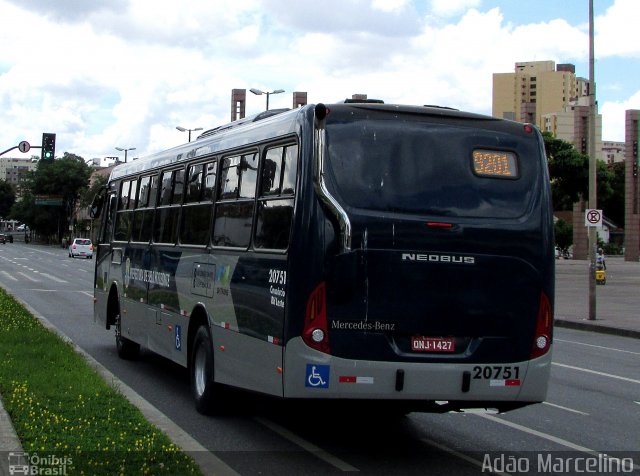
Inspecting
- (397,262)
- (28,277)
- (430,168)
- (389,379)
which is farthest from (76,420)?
(28,277)

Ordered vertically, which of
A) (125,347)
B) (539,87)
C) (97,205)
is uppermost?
(539,87)

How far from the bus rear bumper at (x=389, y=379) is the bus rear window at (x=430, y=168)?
1264 mm

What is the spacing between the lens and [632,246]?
93.1 m

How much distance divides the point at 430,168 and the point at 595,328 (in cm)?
1673

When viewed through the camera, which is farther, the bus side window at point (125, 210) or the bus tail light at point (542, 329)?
the bus side window at point (125, 210)

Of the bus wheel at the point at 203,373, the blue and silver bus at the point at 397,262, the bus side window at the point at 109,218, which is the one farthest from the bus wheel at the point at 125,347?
the blue and silver bus at the point at 397,262

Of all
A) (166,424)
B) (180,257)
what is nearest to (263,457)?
(166,424)

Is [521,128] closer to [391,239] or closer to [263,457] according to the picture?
[391,239]

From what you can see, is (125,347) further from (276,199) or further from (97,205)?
(276,199)

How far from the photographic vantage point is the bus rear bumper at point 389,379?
307 inches

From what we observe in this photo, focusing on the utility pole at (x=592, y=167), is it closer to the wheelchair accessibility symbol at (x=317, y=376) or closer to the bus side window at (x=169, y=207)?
the bus side window at (x=169, y=207)

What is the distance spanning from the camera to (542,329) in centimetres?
835

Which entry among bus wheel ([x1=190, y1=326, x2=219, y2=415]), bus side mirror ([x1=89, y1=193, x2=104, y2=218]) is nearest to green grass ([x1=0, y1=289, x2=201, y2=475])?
bus wheel ([x1=190, y1=326, x2=219, y2=415])

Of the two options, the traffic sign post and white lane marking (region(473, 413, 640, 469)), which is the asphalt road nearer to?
white lane marking (region(473, 413, 640, 469))
